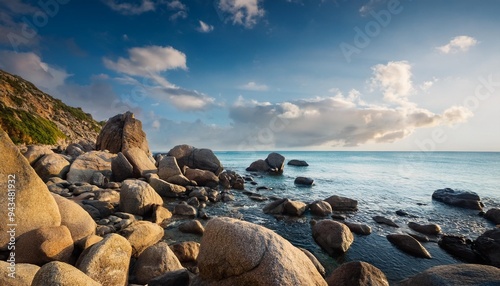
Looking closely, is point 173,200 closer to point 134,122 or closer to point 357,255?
point 357,255

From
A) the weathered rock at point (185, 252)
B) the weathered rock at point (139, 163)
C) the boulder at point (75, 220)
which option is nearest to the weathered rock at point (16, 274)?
the boulder at point (75, 220)

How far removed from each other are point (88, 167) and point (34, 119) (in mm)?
27981

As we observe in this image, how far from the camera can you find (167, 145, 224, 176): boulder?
28734mm

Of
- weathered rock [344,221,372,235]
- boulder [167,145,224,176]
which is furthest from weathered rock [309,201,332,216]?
boulder [167,145,224,176]

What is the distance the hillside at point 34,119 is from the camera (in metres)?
29.7

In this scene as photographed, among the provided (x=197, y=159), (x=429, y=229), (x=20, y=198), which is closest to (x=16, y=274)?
(x=20, y=198)

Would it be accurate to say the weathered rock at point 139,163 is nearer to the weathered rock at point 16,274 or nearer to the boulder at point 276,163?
the weathered rock at point 16,274

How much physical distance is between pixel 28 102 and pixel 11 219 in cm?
5089

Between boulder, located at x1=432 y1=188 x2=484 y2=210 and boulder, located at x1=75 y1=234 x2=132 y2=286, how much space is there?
25230 millimetres

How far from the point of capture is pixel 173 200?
1677 centimetres

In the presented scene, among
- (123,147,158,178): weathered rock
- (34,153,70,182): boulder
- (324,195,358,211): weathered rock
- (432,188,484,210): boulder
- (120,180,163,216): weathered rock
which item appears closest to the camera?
(120,180,163,216): weathered rock

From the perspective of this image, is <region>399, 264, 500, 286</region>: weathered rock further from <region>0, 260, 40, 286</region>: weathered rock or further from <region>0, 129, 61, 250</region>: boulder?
<region>0, 129, 61, 250</region>: boulder

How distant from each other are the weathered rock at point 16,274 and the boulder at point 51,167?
13.7 meters

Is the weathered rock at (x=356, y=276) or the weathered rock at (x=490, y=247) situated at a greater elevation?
the weathered rock at (x=356, y=276)
